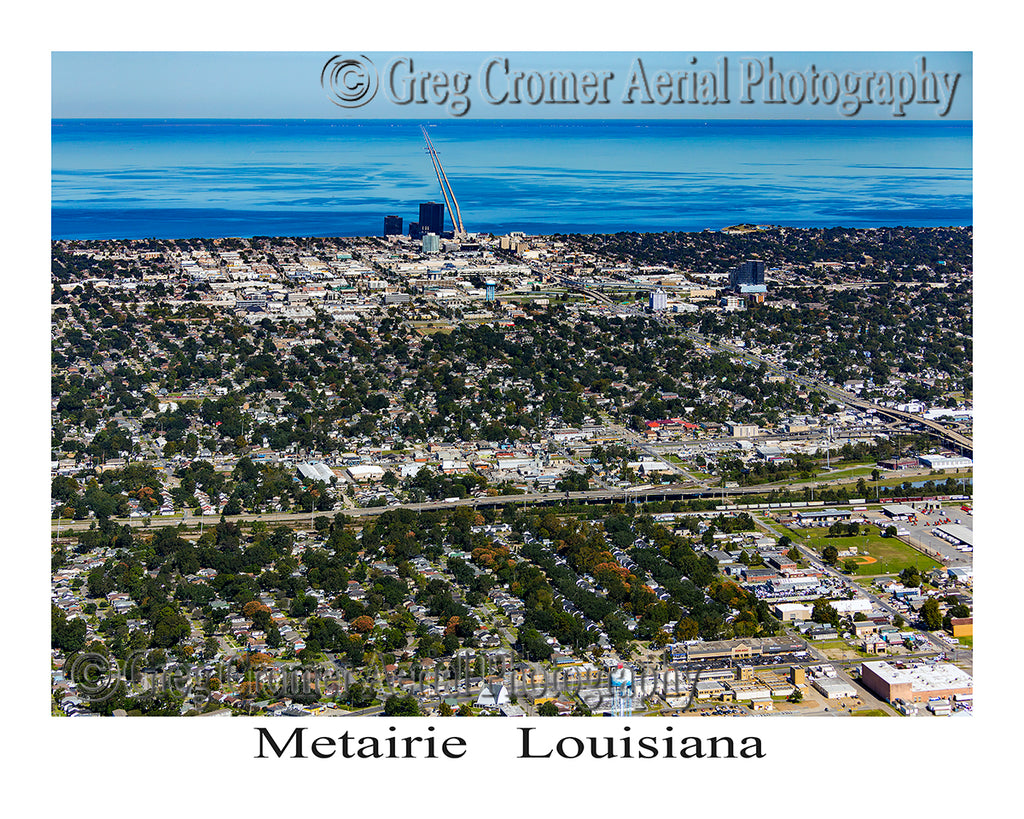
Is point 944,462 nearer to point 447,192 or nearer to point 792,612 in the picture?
point 792,612

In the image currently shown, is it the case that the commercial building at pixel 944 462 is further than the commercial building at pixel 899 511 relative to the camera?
Yes

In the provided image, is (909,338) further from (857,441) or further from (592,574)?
(592,574)

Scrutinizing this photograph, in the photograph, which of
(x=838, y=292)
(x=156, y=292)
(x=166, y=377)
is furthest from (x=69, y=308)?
A: (x=838, y=292)

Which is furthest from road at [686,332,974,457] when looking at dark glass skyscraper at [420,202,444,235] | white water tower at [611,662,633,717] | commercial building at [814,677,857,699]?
dark glass skyscraper at [420,202,444,235]

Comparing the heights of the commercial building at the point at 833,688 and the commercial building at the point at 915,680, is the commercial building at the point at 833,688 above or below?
below

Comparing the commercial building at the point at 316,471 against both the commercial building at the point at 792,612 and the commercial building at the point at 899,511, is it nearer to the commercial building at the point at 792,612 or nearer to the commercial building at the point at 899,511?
the commercial building at the point at 792,612

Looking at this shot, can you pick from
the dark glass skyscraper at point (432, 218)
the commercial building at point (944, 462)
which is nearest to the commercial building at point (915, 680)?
the commercial building at point (944, 462)

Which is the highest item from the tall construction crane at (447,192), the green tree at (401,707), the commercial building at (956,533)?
the tall construction crane at (447,192)

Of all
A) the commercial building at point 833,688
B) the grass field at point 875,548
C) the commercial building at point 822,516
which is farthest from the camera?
the commercial building at point 822,516
